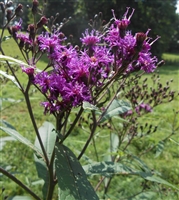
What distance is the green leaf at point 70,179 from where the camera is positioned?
79cm

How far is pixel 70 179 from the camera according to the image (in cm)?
86

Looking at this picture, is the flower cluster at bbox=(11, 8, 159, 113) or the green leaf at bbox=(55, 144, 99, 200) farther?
the flower cluster at bbox=(11, 8, 159, 113)

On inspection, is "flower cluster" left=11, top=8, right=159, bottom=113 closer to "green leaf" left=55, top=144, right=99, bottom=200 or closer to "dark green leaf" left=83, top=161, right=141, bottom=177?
"green leaf" left=55, top=144, right=99, bottom=200

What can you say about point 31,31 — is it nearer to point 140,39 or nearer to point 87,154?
point 140,39

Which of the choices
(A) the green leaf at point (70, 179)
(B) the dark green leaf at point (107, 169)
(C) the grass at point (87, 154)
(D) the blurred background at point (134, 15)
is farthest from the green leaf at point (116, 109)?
(D) the blurred background at point (134, 15)

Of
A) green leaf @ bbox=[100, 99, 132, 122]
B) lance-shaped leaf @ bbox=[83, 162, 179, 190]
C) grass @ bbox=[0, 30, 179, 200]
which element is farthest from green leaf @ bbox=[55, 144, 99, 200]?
grass @ bbox=[0, 30, 179, 200]

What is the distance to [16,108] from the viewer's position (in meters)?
5.35

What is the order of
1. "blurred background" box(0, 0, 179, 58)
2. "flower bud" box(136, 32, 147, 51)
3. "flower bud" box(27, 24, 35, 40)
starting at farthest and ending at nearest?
"blurred background" box(0, 0, 179, 58) → "flower bud" box(27, 24, 35, 40) → "flower bud" box(136, 32, 147, 51)

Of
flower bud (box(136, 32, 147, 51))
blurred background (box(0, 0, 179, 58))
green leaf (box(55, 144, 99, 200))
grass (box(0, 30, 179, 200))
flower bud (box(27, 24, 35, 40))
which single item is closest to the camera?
green leaf (box(55, 144, 99, 200))

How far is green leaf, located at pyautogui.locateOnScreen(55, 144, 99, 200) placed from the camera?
0.79m

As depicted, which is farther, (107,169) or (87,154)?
(87,154)

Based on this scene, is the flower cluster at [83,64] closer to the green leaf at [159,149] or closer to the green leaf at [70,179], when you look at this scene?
the green leaf at [70,179]

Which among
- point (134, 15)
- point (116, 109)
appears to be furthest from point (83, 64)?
point (134, 15)

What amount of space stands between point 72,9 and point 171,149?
16604 mm
